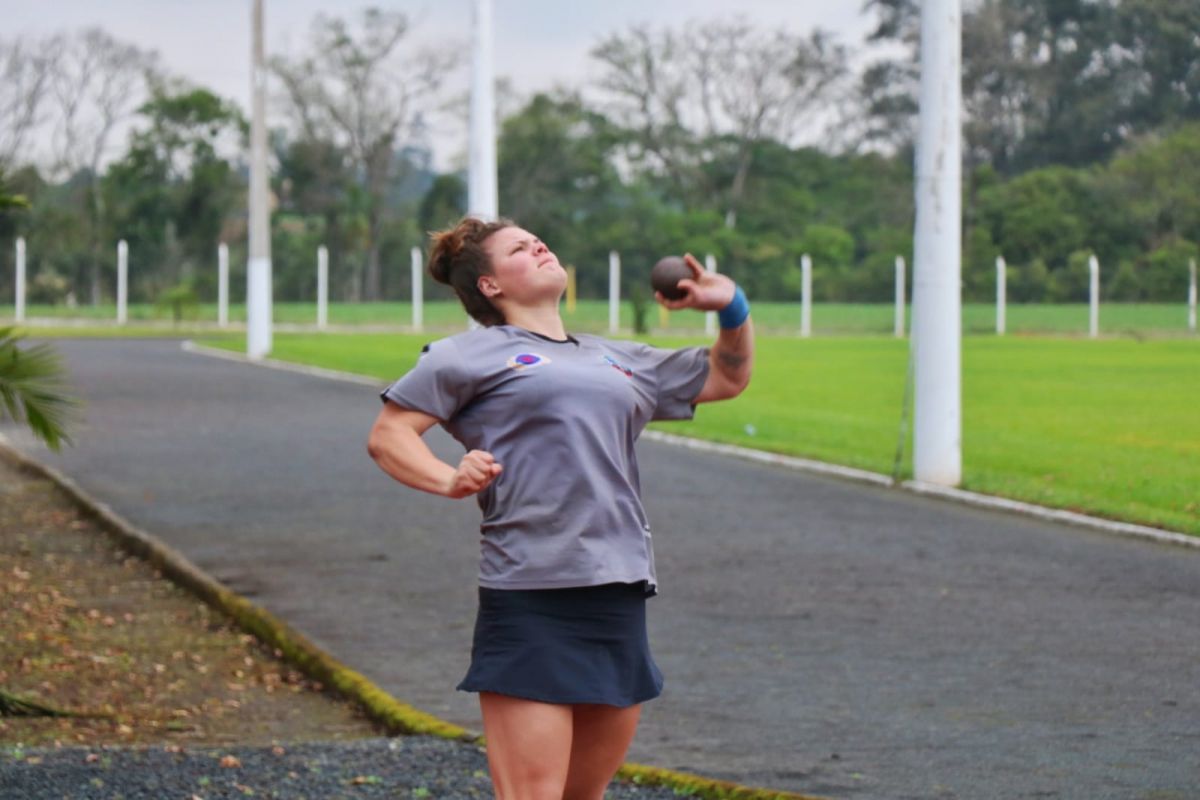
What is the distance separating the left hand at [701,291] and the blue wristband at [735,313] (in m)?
0.06

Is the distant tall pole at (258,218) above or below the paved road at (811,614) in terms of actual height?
above

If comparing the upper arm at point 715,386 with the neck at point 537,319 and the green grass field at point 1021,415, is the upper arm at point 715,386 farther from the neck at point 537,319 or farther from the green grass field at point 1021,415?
the green grass field at point 1021,415

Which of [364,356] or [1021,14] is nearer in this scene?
[364,356]

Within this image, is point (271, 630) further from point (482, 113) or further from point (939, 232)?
point (482, 113)

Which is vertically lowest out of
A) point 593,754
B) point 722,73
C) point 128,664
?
point 128,664

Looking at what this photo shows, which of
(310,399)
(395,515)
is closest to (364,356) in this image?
(310,399)

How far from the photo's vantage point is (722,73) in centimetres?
5809

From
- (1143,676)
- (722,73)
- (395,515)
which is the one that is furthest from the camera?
(722,73)

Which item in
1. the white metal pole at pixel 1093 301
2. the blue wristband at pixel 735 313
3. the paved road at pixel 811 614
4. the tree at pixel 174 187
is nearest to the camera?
the blue wristband at pixel 735 313

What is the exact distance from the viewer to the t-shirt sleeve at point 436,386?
3.88 m

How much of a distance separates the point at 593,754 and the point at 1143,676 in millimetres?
3730

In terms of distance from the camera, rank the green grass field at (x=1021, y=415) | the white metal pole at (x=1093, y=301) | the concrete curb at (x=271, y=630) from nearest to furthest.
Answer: the concrete curb at (x=271, y=630)
the green grass field at (x=1021, y=415)
the white metal pole at (x=1093, y=301)

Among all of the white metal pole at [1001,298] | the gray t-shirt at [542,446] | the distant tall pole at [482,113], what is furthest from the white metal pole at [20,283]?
the gray t-shirt at [542,446]

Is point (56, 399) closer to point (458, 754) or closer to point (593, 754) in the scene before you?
point (458, 754)
